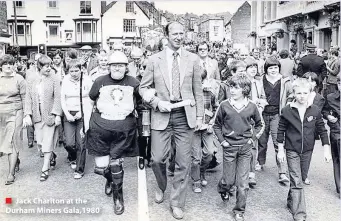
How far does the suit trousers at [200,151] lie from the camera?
4902mm

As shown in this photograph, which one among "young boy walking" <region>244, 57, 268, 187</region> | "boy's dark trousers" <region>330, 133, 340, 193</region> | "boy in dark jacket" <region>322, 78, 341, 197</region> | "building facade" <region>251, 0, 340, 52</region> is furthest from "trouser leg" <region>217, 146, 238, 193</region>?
"building facade" <region>251, 0, 340, 52</region>

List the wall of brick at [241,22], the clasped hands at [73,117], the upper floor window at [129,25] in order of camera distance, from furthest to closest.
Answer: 1. the wall of brick at [241,22]
2. the upper floor window at [129,25]
3. the clasped hands at [73,117]

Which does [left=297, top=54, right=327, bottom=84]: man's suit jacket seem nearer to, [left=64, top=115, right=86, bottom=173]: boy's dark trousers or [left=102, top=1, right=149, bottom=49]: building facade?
[left=64, top=115, right=86, bottom=173]: boy's dark trousers

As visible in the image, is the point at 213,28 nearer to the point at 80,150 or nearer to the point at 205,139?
the point at 80,150

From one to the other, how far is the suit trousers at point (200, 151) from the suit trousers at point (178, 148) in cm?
56

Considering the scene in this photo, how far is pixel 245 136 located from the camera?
421 centimetres

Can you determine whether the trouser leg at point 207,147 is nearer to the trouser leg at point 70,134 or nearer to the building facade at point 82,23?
the trouser leg at point 70,134

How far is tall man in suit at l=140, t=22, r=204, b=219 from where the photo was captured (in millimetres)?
4246

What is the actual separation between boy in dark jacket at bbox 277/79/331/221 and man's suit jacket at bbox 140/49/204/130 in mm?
910

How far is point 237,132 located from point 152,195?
1298mm

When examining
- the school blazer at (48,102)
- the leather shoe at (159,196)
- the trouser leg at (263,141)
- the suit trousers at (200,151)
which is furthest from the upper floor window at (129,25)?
the leather shoe at (159,196)

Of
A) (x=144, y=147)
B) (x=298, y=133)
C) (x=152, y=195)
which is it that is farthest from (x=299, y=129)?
(x=144, y=147)

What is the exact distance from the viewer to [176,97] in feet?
14.0

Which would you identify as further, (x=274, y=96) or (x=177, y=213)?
(x=274, y=96)
